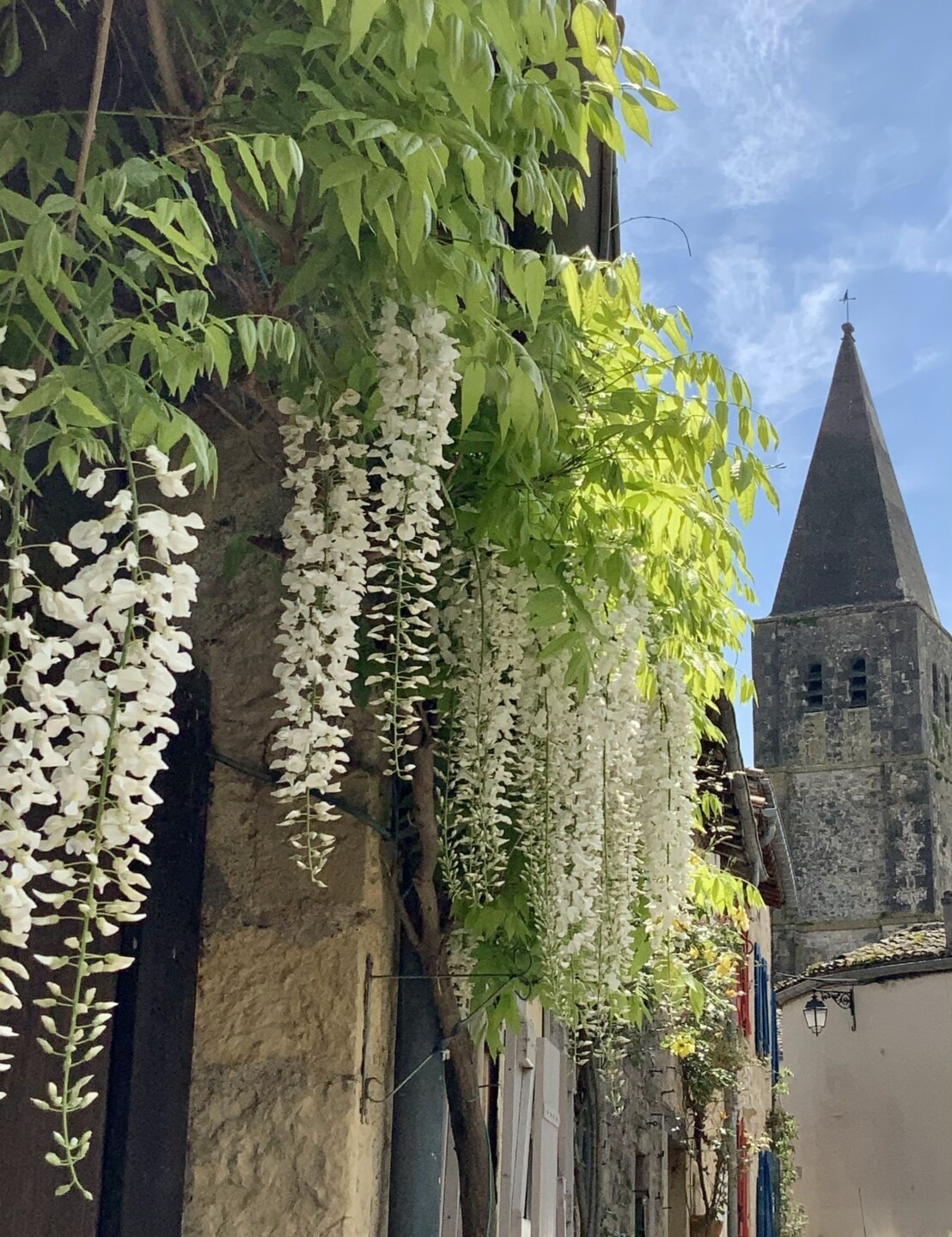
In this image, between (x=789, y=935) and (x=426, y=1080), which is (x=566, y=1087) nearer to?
(x=426, y=1080)

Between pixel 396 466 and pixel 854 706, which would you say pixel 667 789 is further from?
pixel 854 706

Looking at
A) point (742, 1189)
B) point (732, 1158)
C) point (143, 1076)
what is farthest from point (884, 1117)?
point (143, 1076)

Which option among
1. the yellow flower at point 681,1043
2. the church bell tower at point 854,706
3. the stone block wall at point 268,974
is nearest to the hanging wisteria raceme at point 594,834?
the stone block wall at point 268,974

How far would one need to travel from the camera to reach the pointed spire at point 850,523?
4200 centimetres

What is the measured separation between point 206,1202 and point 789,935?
35.8 metres

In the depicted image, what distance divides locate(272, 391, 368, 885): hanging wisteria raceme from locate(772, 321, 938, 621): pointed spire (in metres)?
40.1

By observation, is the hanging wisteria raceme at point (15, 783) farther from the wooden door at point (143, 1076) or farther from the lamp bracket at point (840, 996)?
the lamp bracket at point (840, 996)

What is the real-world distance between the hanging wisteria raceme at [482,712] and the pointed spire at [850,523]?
39581 millimetres

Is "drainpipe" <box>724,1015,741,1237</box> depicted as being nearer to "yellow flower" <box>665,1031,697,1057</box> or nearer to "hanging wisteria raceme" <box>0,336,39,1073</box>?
"yellow flower" <box>665,1031,697,1057</box>

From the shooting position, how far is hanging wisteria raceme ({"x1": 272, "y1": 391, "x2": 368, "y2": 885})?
95.1 inches

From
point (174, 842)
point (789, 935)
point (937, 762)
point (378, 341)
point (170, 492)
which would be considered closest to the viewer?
point (170, 492)

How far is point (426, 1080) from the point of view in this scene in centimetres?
312

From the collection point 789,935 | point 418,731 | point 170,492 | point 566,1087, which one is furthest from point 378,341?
point 789,935

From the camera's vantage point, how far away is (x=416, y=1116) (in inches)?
121
